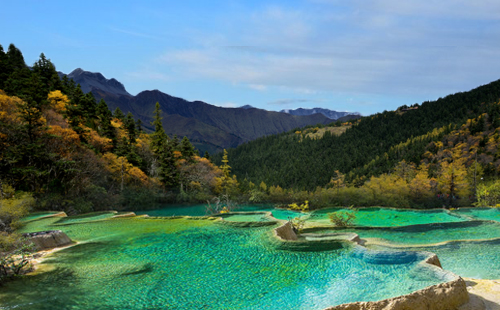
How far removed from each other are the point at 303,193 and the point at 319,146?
53.2 m

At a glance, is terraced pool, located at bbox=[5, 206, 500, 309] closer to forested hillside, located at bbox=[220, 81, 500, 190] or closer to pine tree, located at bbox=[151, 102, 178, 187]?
pine tree, located at bbox=[151, 102, 178, 187]

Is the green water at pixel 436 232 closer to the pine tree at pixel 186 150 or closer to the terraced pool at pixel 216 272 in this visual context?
the terraced pool at pixel 216 272

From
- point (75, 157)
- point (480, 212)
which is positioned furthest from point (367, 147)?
point (75, 157)

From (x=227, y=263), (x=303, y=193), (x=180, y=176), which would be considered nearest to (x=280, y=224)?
(x=227, y=263)

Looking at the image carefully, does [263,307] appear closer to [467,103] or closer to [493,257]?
[493,257]

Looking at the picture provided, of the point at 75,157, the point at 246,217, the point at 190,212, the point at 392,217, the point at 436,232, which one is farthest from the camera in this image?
the point at 190,212

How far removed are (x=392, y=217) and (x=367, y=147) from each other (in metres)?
63.5

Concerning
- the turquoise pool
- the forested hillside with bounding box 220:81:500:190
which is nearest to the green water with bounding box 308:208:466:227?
the turquoise pool

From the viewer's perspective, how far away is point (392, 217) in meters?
26.3

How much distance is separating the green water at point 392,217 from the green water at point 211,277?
14.9 metres

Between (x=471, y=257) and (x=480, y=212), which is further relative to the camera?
(x=480, y=212)

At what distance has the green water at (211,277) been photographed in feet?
20.3

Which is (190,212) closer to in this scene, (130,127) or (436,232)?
(130,127)

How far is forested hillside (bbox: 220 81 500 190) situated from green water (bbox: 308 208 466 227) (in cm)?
2633
